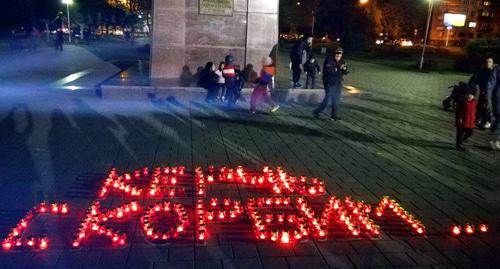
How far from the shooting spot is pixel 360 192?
624 centimetres

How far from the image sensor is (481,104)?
1091cm

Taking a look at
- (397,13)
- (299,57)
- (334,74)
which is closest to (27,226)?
(334,74)

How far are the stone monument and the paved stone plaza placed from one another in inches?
98.8

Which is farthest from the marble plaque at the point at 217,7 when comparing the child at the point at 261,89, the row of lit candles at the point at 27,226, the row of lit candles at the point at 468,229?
the row of lit candles at the point at 468,229

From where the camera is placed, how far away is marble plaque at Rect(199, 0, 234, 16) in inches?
560

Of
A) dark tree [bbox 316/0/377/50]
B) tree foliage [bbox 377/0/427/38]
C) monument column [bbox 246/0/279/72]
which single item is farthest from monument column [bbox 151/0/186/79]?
tree foliage [bbox 377/0/427/38]

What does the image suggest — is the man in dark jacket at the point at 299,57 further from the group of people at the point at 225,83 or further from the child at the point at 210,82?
the child at the point at 210,82

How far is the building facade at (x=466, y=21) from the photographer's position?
259 ft

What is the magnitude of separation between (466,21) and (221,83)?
90481 millimetres

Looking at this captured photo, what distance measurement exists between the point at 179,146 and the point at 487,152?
6.36m

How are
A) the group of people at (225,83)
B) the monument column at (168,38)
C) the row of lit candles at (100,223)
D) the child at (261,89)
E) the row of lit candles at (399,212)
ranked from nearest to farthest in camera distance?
the row of lit candles at (100,223) < the row of lit candles at (399,212) < the child at (261,89) < the group of people at (225,83) < the monument column at (168,38)

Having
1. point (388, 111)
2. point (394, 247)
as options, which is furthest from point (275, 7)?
point (394, 247)

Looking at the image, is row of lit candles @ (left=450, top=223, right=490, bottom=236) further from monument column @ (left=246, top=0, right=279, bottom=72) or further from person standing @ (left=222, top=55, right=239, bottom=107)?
monument column @ (left=246, top=0, right=279, bottom=72)

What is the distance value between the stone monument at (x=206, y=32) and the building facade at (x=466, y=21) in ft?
223
